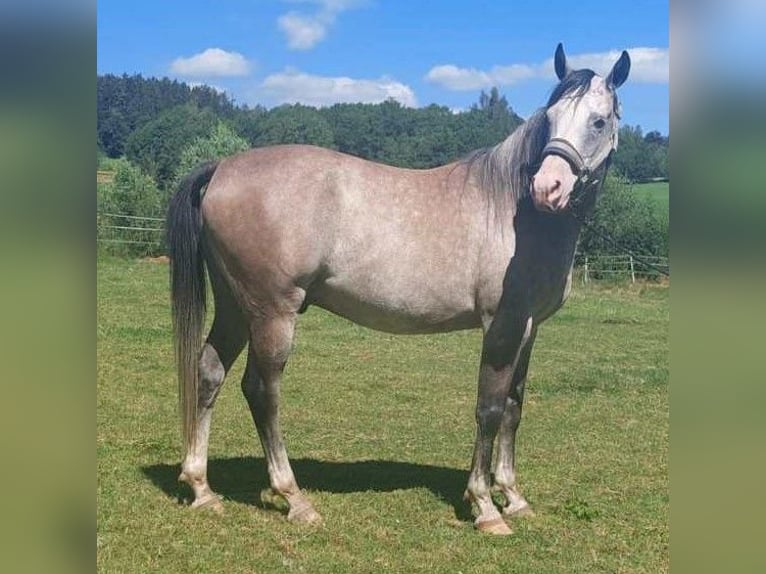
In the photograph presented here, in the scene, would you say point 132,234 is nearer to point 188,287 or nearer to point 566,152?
point 188,287

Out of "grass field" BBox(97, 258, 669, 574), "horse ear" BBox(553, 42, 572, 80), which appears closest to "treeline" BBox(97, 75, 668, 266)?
"grass field" BBox(97, 258, 669, 574)

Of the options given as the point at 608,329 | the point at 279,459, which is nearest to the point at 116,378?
the point at 279,459

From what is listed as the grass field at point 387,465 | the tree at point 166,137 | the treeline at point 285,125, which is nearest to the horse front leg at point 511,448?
the grass field at point 387,465

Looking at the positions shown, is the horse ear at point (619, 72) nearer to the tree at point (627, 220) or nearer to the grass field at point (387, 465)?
the grass field at point (387, 465)

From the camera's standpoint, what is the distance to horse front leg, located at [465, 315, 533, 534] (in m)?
4.18

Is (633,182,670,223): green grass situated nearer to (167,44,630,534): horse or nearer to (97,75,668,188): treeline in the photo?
(167,44,630,534): horse

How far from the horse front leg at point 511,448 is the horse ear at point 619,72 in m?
1.50

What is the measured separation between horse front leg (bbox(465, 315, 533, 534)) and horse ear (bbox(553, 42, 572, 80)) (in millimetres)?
1350

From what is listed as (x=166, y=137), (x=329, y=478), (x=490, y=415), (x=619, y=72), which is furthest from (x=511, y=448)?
(x=166, y=137)

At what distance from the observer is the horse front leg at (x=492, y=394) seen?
4.18 metres
